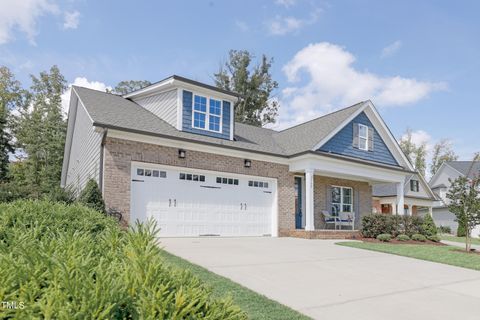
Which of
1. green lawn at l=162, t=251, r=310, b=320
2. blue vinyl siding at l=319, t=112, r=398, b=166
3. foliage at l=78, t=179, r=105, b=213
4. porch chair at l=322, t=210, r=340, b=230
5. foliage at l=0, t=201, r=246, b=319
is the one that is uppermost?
blue vinyl siding at l=319, t=112, r=398, b=166

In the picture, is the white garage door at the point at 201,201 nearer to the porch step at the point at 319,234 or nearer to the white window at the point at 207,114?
the porch step at the point at 319,234

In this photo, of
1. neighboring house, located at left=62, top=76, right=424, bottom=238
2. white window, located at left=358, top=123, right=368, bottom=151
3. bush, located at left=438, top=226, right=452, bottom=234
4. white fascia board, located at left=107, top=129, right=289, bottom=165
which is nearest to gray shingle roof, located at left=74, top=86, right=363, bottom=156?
neighboring house, located at left=62, top=76, right=424, bottom=238

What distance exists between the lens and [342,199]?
773 inches

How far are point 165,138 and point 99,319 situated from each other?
1133cm

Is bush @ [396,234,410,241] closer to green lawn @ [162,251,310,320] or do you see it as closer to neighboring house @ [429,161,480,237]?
green lawn @ [162,251,310,320]

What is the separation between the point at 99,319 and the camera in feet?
5.54

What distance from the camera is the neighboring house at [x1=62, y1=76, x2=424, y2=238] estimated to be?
1241 centimetres

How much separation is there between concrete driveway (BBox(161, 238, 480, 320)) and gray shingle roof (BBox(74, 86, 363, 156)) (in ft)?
16.4

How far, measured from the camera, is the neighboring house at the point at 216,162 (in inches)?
489

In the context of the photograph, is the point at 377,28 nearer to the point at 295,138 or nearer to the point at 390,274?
the point at 295,138

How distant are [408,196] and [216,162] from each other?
22095mm

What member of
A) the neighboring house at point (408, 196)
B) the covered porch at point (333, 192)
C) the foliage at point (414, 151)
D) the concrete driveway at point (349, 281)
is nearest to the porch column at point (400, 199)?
the covered porch at point (333, 192)

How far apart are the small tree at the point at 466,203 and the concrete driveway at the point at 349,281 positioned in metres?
4.87

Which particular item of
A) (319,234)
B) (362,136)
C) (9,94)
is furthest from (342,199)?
(9,94)
